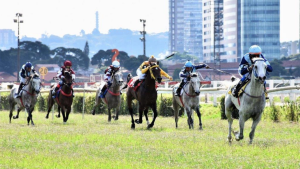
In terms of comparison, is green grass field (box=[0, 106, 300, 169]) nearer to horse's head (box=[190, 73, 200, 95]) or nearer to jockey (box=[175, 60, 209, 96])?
horse's head (box=[190, 73, 200, 95])

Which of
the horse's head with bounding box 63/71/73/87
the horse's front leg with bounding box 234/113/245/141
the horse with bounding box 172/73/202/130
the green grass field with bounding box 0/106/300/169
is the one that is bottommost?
the green grass field with bounding box 0/106/300/169

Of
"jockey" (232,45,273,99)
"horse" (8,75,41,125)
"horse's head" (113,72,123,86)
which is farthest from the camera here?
"horse's head" (113,72,123,86)

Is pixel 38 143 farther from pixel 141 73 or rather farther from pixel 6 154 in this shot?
pixel 141 73

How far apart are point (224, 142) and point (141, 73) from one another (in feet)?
18.0

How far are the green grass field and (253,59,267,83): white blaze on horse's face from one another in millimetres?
1396

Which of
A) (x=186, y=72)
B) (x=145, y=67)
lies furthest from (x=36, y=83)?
(x=186, y=72)

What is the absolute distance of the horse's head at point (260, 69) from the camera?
1226 cm

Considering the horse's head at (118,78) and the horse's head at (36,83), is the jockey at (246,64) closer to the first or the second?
the horse's head at (36,83)

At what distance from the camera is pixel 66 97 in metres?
21.3

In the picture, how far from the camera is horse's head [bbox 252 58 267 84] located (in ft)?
40.2

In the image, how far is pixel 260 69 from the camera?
12320mm

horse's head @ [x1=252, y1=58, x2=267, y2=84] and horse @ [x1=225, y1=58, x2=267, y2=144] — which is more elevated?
horse's head @ [x1=252, y1=58, x2=267, y2=84]

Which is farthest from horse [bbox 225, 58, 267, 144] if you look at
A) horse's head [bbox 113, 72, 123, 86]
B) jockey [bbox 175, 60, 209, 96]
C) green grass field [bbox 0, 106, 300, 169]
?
horse's head [bbox 113, 72, 123, 86]

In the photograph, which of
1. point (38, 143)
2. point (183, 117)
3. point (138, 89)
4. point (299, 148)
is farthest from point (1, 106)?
point (299, 148)
